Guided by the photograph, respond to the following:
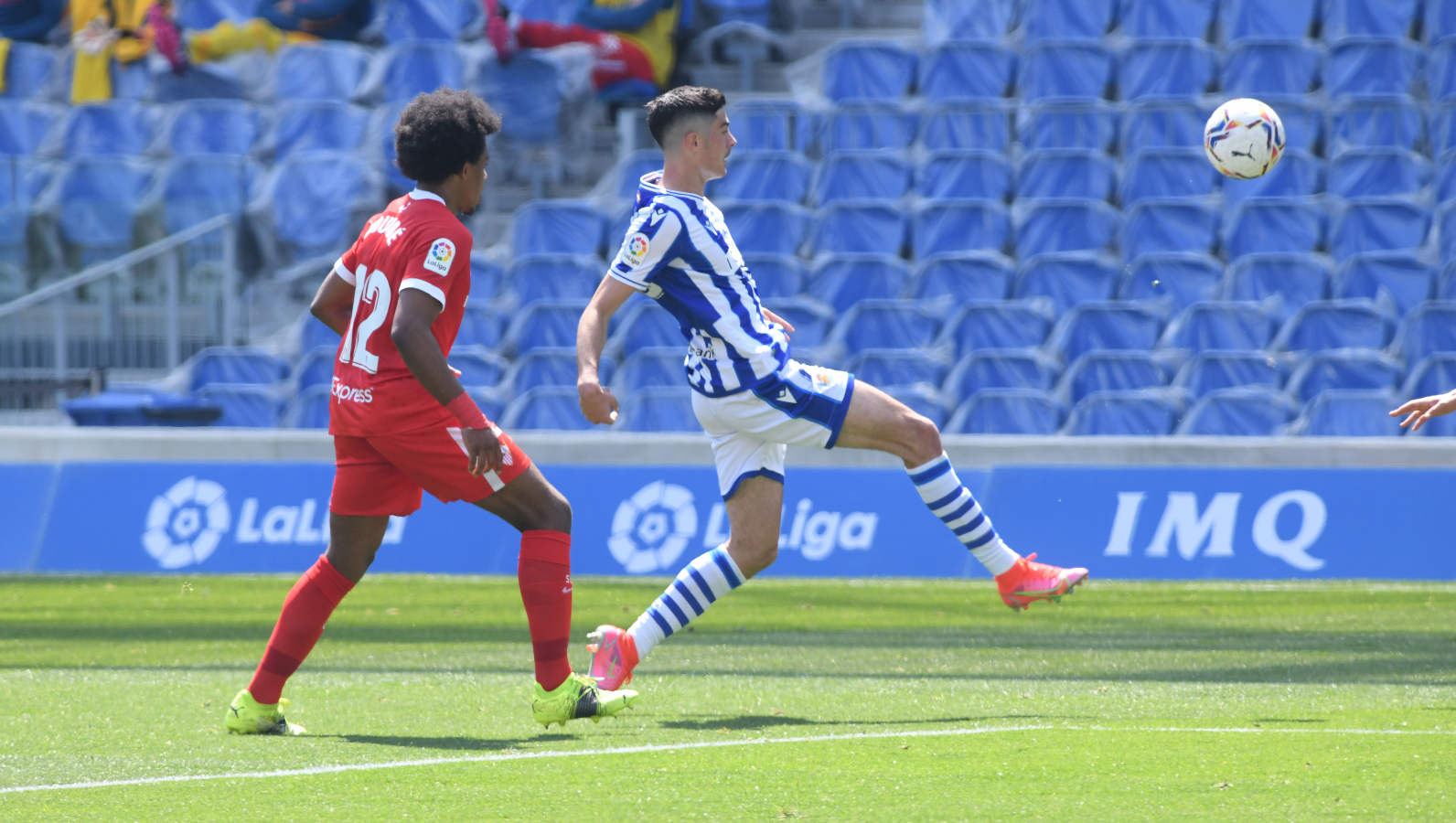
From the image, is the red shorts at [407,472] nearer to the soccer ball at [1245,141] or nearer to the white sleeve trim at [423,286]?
the white sleeve trim at [423,286]

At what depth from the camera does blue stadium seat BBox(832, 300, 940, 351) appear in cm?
1586

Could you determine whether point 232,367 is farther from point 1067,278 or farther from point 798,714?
point 798,714

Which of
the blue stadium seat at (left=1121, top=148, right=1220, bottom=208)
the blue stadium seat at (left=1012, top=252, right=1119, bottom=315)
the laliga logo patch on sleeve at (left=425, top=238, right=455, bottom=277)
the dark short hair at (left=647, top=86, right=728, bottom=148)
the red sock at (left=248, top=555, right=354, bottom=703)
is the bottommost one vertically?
the red sock at (left=248, top=555, right=354, bottom=703)

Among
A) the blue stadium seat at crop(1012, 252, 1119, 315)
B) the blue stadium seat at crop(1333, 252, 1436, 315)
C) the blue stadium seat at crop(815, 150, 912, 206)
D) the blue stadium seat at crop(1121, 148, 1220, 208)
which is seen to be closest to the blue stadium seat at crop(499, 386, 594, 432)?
the blue stadium seat at crop(815, 150, 912, 206)

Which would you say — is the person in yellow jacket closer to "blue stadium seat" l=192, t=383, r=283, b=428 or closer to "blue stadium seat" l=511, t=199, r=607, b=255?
"blue stadium seat" l=511, t=199, r=607, b=255

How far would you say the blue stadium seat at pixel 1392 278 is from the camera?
15.5m

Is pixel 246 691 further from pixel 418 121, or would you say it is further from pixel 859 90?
pixel 859 90

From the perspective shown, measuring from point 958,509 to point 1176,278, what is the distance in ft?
33.0

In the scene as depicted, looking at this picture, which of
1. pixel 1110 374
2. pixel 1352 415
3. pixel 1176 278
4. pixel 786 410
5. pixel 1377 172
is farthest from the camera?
pixel 1377 172

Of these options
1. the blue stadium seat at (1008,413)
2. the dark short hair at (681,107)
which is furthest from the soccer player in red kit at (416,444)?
the blue stadium seat at (1008,413)

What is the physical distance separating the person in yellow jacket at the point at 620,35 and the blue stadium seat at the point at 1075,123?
4.33 m

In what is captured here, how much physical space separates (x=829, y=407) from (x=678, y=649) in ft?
9.34

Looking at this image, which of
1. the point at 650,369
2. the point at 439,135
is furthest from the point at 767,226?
the point at 439,135

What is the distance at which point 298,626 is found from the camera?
19.5ft
